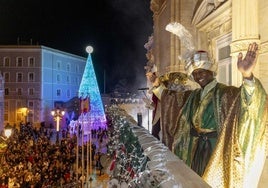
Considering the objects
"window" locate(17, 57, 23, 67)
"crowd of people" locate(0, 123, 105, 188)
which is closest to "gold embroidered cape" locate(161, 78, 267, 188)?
"crowd of people" locate(0, 123, 105, 188)

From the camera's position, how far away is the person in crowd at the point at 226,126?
3.27 meters

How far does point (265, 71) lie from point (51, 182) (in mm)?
9367

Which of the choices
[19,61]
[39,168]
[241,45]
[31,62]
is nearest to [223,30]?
[241,45]

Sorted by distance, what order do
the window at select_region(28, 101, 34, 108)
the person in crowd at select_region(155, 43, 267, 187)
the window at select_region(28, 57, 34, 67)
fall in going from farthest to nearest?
the window at select_region(28, 57, 34, 67) → the window at select_region(28, 101, 34, 108) → the person in crowd at select_region(155, 43, 267, 187)

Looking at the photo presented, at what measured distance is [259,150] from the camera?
338 centimetres

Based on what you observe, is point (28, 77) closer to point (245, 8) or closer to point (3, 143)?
point (3, 143)

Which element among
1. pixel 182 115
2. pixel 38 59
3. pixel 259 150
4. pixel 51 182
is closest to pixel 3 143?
pixel 51 182

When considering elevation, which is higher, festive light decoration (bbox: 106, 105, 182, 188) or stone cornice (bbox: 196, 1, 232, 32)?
stone cornice (bbox: 196, 1, 232, 32)

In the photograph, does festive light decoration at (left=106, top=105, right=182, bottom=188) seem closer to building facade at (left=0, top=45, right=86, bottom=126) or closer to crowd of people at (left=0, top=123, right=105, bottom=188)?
crowd of people at (left=0, top=123, right=105, bottom=188)

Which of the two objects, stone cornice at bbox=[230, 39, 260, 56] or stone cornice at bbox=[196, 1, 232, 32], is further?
stone cornice at bbox=[196, 1, 232, 32]

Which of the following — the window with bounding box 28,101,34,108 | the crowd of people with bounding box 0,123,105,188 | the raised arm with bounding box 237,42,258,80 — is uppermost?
the raised arm with bounding box 237,42,258,80

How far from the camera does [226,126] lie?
3.59 metres

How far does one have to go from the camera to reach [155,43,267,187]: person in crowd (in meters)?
3.27

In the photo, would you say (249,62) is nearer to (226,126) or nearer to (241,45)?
(226,126)
